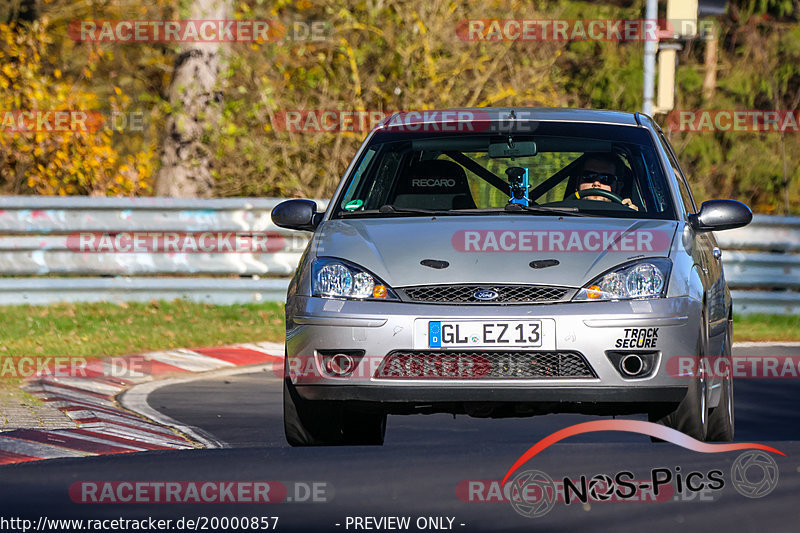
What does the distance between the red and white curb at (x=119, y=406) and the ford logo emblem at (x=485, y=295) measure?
1.93m

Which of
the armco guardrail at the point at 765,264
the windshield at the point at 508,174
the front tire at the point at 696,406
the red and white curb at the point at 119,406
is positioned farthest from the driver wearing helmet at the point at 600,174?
the armco guardrail at the point at 765,264

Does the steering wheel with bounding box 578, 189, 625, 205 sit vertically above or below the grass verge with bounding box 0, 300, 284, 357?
above

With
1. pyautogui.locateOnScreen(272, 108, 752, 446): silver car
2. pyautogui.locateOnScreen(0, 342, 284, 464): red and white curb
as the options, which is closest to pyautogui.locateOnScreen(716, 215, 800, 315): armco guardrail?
pyautogui.locateOnScreen(0, 342, 284, 464): red and white curb

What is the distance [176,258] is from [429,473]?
8888 mm

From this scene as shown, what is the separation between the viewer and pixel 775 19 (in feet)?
102

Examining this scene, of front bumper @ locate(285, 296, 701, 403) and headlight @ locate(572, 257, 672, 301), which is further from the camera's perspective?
headlight @ locate(572, 257, 672, 301)

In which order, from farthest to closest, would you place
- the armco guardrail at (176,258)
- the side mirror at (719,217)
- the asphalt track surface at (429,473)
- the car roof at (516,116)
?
the armco guardrail at (176,258), the car roof at (516,116), the side mirror at (719,217), the asphalt track surface at (429,473)

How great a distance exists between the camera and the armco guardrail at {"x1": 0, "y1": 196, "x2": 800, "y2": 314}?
581 inches

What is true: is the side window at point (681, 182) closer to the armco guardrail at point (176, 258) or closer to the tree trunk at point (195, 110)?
the armco guardrail at point (176, 258)

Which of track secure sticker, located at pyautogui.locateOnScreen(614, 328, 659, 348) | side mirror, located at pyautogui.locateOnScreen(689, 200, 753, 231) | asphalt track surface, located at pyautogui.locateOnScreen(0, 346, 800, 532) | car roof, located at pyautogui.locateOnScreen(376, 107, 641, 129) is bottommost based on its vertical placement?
asphalt track surface, located at pyautogui.locateOnScreen(0, 346, 800, 532)

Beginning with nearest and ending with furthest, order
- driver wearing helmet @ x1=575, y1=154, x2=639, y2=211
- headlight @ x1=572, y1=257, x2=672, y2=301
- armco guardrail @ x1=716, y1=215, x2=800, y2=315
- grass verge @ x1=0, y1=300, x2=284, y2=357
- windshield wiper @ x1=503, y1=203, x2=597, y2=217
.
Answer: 1. headlight @ x1=572, y1=257, x2=672, y2=301
2. windshield wiper @ x1=503, y1=203, x2=597, y2=217
3. driver wearing helmet @ x1=575, y1=154, x2=639, y2=211
4. grass verge @ x1=0, y1=300, x2=284, y2=357
5. armco guardrail @ x1=716, y1=215, x2=800, y2=315

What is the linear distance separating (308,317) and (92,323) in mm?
7222

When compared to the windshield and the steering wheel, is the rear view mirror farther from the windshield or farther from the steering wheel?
the steering wheel

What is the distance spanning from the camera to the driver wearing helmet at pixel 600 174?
305 inches
